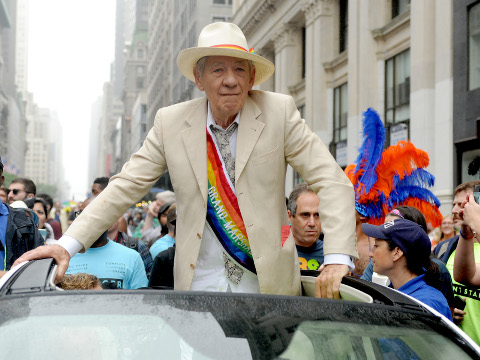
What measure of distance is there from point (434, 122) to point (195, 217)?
51.6ft

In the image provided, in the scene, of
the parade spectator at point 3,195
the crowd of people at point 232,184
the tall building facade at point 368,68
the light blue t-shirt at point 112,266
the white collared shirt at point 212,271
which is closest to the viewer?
the crowd of people at point 232,184

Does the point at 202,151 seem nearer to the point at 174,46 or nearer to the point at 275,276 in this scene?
the point at 275,276

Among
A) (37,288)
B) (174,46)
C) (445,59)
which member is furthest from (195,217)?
(174,46)

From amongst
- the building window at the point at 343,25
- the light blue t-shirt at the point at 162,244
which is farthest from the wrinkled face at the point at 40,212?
the building window at the point at 343,25

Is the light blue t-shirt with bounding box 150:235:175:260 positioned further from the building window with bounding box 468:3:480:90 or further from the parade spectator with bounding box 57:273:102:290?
the building window with bounding box 468:3:480:90

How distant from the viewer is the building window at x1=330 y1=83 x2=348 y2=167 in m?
25.1

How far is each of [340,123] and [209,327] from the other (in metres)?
24.3

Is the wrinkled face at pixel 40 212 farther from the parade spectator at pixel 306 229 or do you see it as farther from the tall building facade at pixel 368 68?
the tall building facade at pixel 368 68

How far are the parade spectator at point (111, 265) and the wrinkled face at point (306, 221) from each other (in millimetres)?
1289

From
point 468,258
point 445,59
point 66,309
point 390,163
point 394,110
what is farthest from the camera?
point 394,110

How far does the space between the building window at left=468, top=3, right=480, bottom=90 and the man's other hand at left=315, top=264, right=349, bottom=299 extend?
567 inches

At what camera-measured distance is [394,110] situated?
21.1 meters

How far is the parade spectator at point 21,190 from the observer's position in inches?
326

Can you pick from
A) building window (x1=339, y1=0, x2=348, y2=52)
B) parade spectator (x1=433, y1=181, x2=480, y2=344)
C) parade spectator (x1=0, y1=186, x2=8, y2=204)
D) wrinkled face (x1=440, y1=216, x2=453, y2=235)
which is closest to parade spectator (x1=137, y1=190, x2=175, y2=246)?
parade spectator (x1=0, y1=186, x2=8, y2=204)
